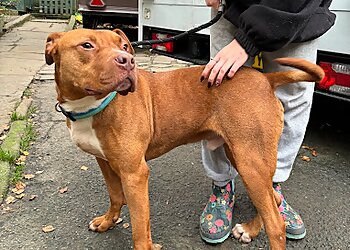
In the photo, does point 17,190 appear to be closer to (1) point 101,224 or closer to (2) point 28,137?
(1) point 101,224

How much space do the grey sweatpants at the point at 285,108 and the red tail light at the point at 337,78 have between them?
2.58 feet

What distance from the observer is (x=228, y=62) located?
2.46 m

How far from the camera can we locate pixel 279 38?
2334 mm

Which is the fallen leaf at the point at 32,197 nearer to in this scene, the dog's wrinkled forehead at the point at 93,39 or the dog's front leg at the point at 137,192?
the dog's front leg at the point at 137,192

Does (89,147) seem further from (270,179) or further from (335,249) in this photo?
(335,249)

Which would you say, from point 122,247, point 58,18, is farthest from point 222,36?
point 58,18

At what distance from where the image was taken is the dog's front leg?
2398 millimetres

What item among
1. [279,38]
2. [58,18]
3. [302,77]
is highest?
[279,38]

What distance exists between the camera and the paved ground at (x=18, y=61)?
536cm

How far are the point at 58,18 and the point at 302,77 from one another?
14690 mm

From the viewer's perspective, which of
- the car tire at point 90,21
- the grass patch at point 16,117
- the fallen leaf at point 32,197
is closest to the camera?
the fallen leaf at point 32,197

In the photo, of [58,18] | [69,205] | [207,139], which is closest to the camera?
[207,139]

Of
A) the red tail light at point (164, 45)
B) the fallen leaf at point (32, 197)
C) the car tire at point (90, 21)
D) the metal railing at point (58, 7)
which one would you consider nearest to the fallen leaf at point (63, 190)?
the fallen leaf at point (32, 197)

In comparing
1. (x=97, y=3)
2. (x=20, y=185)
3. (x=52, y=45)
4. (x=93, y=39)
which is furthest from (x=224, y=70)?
(x=97, y=3)
